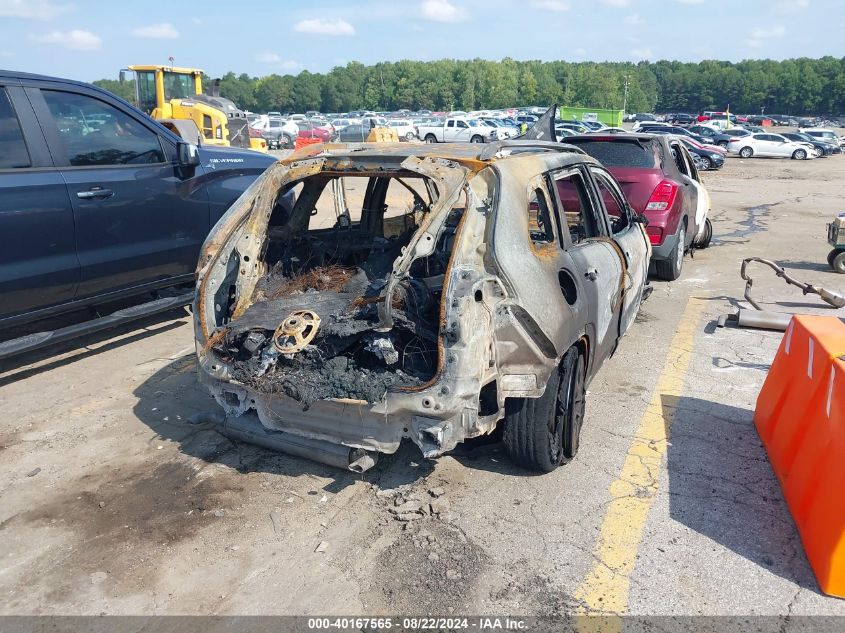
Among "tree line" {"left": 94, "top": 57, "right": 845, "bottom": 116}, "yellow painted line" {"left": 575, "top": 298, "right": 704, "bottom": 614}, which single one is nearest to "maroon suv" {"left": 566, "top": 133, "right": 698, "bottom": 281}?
"yellow painted line" {"left": 575, "top": 298, "right": 704, "bottom": 614}

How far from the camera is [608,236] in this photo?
4898 mm

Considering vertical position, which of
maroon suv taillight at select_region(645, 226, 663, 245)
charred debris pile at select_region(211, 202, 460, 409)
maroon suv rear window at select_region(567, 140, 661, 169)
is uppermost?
maroon suv rear window at select_region(567, 140, 661, 169)

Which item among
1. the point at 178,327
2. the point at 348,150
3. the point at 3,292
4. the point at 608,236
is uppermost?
the point at 348,150

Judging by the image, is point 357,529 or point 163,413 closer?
point 357,529

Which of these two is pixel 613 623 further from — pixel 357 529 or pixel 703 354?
pixel 703 354

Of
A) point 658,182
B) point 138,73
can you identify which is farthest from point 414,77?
point 658,182

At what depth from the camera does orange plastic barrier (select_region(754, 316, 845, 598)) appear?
2.98 metres

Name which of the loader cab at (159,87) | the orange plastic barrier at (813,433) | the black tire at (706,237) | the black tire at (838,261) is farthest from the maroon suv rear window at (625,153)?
the loader cab at (159,87)

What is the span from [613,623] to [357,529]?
4.21ft

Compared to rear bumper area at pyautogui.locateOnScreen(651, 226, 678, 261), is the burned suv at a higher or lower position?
higher

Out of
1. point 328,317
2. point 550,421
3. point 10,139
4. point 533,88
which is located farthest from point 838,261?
point 533,88

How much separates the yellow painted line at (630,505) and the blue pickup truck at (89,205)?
3874 mm

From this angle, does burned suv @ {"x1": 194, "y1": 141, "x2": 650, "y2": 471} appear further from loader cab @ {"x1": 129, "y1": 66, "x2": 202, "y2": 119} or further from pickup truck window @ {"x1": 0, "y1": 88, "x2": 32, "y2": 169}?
loader cab @ {"x1": 129, "y1": 66, "x2": 202, "y2": 119}

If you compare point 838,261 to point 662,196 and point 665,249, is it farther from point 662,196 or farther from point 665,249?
point 662,196
